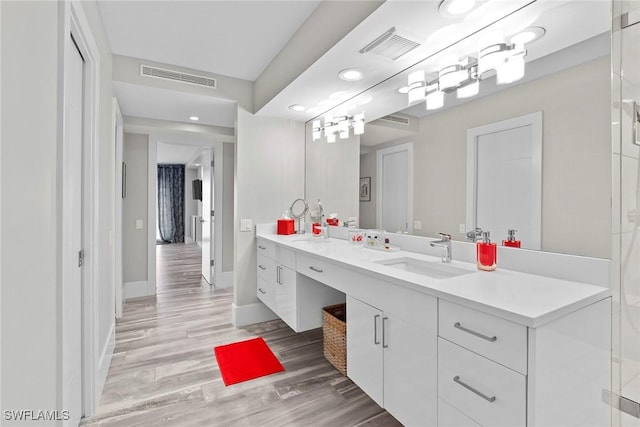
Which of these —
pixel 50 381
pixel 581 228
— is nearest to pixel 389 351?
pixel 581 228

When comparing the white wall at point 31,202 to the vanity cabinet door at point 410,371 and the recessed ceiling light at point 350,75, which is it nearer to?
the vanity cabinet door at point 410,371

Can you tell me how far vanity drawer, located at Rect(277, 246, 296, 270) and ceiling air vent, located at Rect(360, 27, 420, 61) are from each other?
1.46 meters

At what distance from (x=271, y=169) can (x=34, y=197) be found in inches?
90.7

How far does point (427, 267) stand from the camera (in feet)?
5.57

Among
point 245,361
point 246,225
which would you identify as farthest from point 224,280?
point 245,361

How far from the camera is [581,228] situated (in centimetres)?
123

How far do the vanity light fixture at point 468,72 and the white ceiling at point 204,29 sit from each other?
33.8 inches

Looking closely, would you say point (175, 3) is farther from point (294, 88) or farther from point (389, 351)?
point (389, 351)

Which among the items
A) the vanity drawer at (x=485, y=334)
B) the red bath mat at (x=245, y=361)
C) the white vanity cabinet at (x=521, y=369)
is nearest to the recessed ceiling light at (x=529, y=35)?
the white vanity cabinet at (x=521, y=369)

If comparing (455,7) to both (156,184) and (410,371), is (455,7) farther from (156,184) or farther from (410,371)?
(156,184)

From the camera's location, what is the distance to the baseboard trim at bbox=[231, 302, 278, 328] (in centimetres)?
300

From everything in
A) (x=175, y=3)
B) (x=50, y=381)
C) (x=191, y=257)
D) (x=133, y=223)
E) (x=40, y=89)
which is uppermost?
(x=175, y=3)

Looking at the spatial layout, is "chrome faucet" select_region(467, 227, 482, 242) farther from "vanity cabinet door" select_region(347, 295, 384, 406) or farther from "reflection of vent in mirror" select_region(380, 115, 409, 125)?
"reflection of vent in mirror" select_region(380, 115, 409, 125)

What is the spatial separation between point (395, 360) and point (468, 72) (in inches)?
59.6
